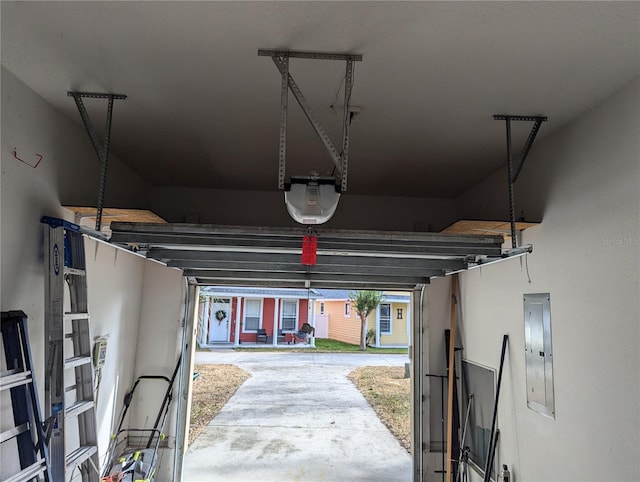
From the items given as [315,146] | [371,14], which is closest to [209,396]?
[315,146]

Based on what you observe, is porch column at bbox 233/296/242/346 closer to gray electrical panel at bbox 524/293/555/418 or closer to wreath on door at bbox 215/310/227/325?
wreath on door at bbox 215/310/227/325

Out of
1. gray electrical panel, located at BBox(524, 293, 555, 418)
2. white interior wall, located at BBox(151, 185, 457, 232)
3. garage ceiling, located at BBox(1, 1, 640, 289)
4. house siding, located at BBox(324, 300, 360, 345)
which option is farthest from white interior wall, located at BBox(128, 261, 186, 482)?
house siding, located at BBox(324, 300, 360, 345)

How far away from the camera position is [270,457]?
5.07m

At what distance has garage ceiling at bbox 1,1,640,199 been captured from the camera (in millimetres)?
1536

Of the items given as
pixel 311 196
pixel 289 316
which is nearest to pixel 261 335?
pixel 289 316

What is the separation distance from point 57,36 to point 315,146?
1.77 meters

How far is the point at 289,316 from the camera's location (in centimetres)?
1703

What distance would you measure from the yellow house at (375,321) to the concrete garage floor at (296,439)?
7.68m

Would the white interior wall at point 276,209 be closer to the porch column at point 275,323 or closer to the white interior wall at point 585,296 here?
the white interior wall at point 585,296

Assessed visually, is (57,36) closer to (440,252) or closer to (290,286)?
(440,252)

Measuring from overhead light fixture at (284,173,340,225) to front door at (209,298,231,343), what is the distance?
1505 centimetres

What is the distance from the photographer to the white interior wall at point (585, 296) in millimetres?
1845

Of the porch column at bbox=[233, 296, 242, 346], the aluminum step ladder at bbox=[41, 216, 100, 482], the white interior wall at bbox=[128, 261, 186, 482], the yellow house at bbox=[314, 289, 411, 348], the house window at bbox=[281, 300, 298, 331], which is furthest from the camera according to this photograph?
the yellow house at bbox=[314, 289, 411, 348]

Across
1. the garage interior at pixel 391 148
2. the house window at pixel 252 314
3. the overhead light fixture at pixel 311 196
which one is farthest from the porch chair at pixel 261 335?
the overhead light fixture at pixel 311 196
